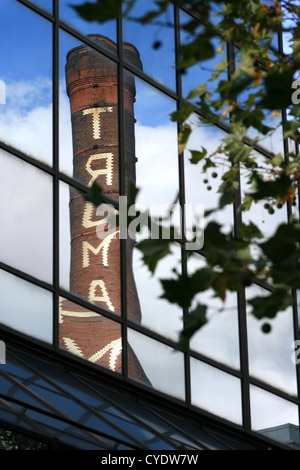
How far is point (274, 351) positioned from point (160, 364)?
2779 millimetres

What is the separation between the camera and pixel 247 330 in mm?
15484

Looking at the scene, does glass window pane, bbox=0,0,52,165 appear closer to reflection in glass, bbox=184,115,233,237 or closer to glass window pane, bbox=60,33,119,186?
glass window pane, bbox=60,33,119,186

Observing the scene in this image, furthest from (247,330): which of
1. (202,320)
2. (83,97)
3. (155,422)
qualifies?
(202,320)

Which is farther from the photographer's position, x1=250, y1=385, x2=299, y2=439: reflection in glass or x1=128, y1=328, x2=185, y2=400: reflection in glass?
x1=250, y1=385, x2=299, y2=439: reflection in glass

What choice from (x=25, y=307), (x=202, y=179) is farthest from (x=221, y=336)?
(x=25, y=307)

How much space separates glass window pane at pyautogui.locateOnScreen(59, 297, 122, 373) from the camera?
12734 millimetres

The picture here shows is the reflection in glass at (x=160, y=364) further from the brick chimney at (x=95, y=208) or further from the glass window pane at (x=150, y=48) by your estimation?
the glass window pane at (x=150, y=48)

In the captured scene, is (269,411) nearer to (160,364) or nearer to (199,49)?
(160,364)

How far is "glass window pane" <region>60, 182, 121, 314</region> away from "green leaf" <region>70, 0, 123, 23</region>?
906cm

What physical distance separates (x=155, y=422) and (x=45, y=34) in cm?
520

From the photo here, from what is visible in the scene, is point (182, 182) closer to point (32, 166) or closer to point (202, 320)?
point (32, 166)

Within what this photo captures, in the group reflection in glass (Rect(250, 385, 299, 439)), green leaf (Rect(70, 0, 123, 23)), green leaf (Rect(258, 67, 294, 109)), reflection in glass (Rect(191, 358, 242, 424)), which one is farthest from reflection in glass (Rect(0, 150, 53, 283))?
green leaf (Rect(70, 0, 123, 23))

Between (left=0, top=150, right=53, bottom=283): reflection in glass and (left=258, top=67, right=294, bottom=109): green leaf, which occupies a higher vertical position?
(left=0, top=150, right=53, bottom=283): reflection in glass

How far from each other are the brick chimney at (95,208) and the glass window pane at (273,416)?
2.42 meters
